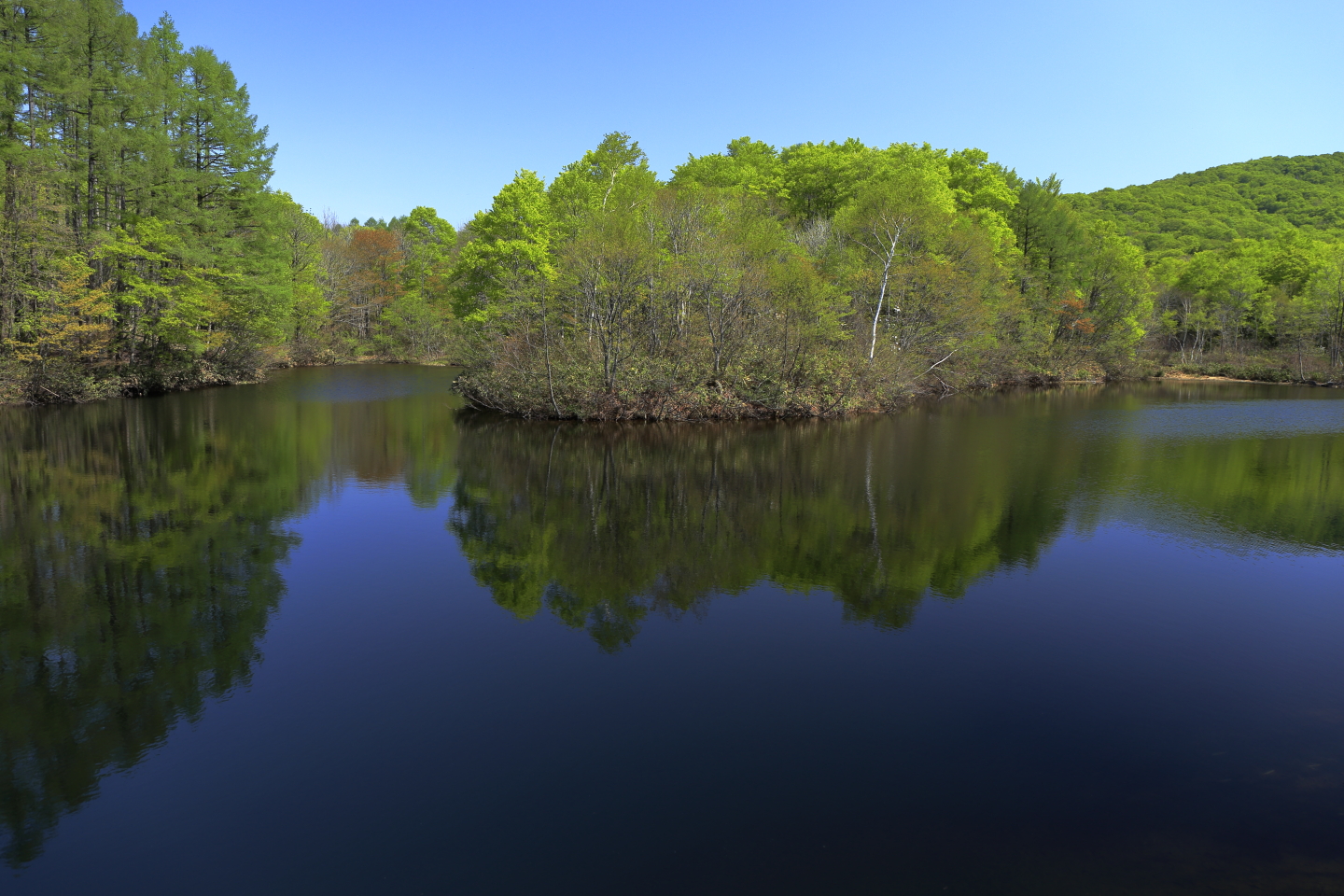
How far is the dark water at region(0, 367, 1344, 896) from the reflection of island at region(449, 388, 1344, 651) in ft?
0.40

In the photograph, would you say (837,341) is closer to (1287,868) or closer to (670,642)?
(670,642)

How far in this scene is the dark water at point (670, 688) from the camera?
18.0 feet

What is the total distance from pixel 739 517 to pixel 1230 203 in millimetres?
123160

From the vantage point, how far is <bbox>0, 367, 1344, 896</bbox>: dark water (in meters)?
5.47

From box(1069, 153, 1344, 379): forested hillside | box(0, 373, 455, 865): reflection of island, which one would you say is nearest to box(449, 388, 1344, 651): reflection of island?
box(0, 373, 455, 865): reflection of island

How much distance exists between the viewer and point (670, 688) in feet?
26.0

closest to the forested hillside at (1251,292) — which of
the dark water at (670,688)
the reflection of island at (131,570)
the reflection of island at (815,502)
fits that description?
the reflection of island at (815,502)

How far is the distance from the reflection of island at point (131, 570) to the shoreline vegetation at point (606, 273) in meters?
7.77

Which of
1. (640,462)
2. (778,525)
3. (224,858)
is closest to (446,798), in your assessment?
(224,858)

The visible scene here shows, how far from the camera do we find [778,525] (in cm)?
1426

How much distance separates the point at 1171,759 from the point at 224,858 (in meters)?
7.78

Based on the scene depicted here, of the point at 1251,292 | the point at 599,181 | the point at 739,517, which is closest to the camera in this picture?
the point at 739,517

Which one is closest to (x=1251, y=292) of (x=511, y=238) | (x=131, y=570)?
(x=511, y=238)

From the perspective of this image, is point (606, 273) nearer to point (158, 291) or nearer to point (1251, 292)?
point (158, 291)
